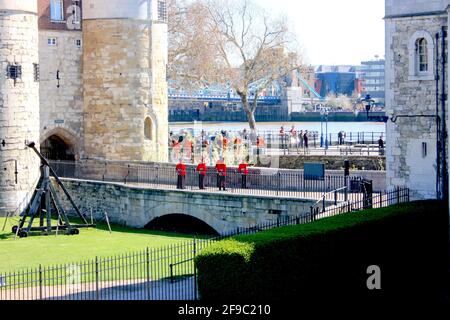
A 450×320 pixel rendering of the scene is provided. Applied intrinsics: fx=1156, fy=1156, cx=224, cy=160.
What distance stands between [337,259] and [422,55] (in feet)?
33.9

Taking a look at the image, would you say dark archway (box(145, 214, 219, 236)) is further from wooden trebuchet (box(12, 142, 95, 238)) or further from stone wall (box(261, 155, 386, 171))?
stone wall (box(261, 155, 386, 171))

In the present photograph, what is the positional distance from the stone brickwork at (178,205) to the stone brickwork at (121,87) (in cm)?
414

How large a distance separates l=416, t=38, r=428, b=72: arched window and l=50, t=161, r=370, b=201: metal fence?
462 cm

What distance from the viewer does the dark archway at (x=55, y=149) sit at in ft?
178

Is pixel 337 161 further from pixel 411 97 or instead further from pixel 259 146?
pixel 411 97

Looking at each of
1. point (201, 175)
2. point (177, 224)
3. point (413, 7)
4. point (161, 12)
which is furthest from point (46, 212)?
point (413, 7)

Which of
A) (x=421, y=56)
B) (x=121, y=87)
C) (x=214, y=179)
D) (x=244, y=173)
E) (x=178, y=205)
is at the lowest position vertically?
(x=178, y=205)

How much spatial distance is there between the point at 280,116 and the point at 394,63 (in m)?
122

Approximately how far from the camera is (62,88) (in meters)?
53.1

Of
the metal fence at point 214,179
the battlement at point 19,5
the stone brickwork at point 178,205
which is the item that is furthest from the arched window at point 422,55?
the battlement at point 19,5

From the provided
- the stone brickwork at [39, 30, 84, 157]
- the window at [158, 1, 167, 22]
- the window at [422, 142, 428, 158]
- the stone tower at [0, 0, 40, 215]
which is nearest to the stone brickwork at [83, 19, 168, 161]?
the stone brickwork at [39, 30, 84, 157]

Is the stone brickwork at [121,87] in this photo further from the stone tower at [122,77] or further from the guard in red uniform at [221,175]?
the guard in red uniform at [221,175]
